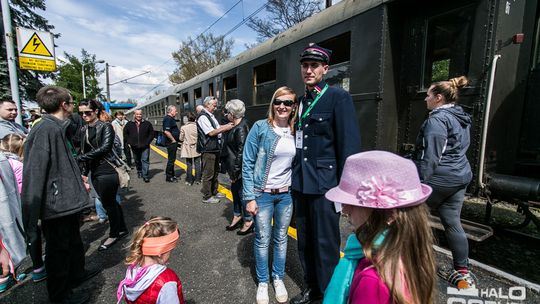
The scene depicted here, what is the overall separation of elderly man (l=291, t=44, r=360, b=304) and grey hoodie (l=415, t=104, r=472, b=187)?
0.78 m

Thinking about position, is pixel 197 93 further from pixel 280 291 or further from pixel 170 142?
pixel 280 291

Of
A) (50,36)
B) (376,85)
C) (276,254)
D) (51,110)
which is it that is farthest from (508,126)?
(50,36)

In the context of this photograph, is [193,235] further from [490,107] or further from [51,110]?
[490,107]

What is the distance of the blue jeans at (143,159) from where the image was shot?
6943 millimetres

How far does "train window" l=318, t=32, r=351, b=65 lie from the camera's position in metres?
4.16

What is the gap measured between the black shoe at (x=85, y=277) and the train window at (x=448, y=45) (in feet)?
14.2

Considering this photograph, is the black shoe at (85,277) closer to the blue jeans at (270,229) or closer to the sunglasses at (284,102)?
the blue jeans at (270,229)

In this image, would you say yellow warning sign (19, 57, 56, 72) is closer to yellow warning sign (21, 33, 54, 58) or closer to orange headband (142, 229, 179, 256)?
yellow warning sign (21, 33, 54, 58)

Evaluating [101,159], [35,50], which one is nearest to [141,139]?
[35,50]

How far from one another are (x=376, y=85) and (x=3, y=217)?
3836 mm

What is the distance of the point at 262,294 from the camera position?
240cm

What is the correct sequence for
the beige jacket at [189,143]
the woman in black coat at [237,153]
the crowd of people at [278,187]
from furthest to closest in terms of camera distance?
1. the beige jacket at [189,143]
2. the woman in black coat at [237,153]
3. the crowd of people at [278,187]

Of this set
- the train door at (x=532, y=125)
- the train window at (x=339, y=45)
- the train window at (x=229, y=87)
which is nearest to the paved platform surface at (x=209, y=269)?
the train door at (x=532, y=125)

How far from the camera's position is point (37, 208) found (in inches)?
83.9
